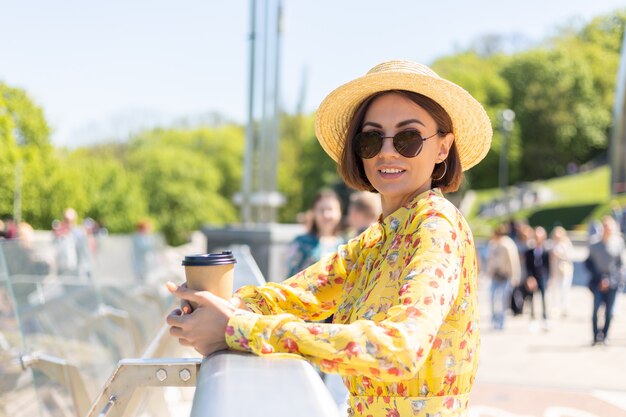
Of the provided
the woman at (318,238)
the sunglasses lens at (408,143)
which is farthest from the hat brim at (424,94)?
the woman at (318,238)

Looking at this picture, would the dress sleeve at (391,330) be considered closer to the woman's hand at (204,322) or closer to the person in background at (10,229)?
the woman's hand at (204,322)

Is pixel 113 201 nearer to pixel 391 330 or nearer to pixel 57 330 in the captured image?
pixel 57 330

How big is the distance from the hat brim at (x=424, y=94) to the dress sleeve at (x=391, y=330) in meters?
0.43

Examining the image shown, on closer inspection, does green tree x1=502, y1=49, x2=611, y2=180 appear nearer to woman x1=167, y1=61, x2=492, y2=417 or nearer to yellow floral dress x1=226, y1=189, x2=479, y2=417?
woman x1=167, y1=61, x2=492, y2=417

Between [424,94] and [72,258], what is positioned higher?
[424,94]

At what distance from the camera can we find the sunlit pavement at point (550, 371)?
591 cm

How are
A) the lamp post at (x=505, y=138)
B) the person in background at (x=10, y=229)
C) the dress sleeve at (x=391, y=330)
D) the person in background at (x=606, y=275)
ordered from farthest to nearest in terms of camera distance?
the lamp post at (x=505, y=138), the person in background at (x=606, y=275), the person in background at (x=10, y=229), the dress sleeve at (x=391, y=330)

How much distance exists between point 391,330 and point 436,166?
0.78m

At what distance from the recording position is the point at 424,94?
1.93 meters

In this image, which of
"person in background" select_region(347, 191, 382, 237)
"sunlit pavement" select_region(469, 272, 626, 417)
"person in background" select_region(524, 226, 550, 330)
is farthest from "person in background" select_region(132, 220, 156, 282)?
"person in background" select_region(524, 226, 550, 330)

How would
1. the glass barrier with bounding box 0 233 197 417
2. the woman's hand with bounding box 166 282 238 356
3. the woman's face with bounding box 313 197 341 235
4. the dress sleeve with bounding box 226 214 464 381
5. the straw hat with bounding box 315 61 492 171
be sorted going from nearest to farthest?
the dress sleeve with bounding box 226 214 464 381 < the woman's hand with bounding box 166 282 238 356 < the straw hat with bounding box 315 61 492 171 < the glass barrier with bounding box 0 233 197 417 < the woman's face with bounding box 313 197 341 235

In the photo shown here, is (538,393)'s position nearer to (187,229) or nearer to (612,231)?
(612,231)

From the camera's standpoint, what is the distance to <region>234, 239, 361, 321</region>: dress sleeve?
6.91 ft

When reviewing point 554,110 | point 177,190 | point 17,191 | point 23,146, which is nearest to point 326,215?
point 17,191
